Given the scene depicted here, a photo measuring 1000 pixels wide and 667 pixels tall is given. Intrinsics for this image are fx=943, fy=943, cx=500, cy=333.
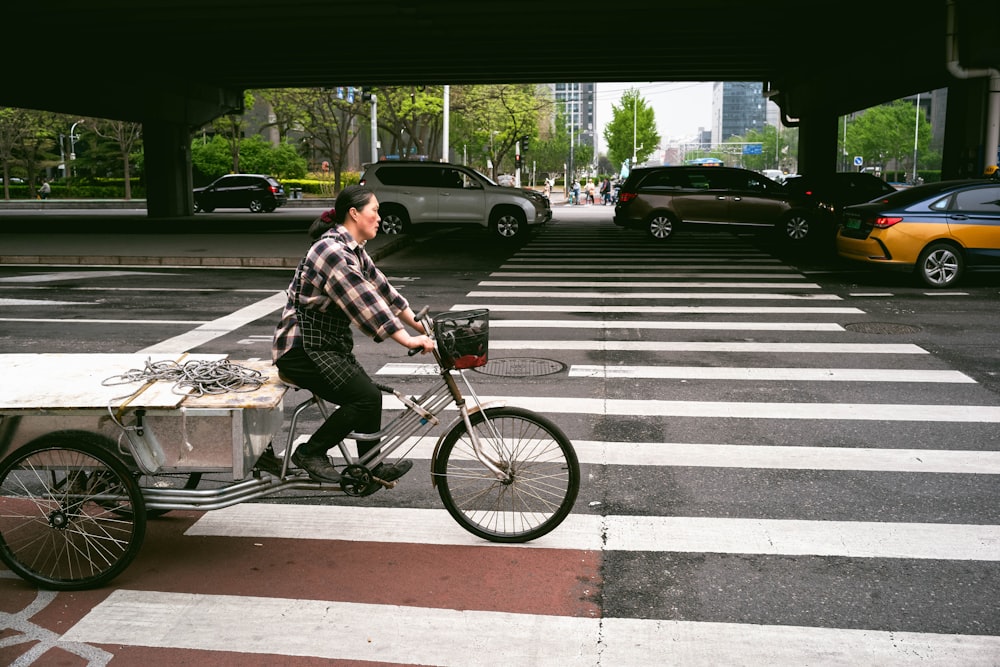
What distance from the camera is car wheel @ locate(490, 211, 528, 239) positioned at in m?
22.8

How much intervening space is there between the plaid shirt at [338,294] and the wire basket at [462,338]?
23 centimetres

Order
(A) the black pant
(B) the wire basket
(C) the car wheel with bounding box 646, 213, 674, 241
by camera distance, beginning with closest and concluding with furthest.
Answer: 1. (B) the wire basket
2. (A) the black pant
3. (C) the car wheel with bounding box 646, 213, 674, 241

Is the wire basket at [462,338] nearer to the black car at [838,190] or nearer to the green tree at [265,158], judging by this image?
the black car at [838,190]

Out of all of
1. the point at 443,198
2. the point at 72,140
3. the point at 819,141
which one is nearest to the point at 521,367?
the point at 443,198

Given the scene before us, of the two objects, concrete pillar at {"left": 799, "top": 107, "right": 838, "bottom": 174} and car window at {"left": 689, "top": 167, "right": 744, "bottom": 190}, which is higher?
concrete pillar at {"left": 799, "top": 107, "right": 838, "bottom": 174}

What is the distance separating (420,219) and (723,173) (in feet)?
24.4

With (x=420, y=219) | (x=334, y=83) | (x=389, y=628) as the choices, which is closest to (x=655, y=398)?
(x=389, y=628)

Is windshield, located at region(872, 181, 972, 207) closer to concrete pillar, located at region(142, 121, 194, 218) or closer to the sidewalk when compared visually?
the sidewalk

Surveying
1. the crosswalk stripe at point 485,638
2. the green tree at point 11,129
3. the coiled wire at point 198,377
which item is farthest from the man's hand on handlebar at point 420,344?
the green tree at point 11,129

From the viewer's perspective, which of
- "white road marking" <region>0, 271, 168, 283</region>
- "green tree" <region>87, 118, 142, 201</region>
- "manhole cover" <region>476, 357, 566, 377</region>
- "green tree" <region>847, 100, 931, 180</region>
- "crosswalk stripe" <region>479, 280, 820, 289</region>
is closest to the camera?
"manhole cover" <region>476, 357, 566, 377</region>

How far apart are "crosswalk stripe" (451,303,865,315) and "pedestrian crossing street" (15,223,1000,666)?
330 cm

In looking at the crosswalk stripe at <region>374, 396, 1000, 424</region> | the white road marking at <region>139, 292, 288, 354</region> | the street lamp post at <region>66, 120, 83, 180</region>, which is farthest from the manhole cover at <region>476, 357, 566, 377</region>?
the street lamp post at <region>66, 120, 83, 180</region>

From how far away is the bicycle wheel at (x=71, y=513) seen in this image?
4180 millimetres

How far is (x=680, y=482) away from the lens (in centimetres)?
575
